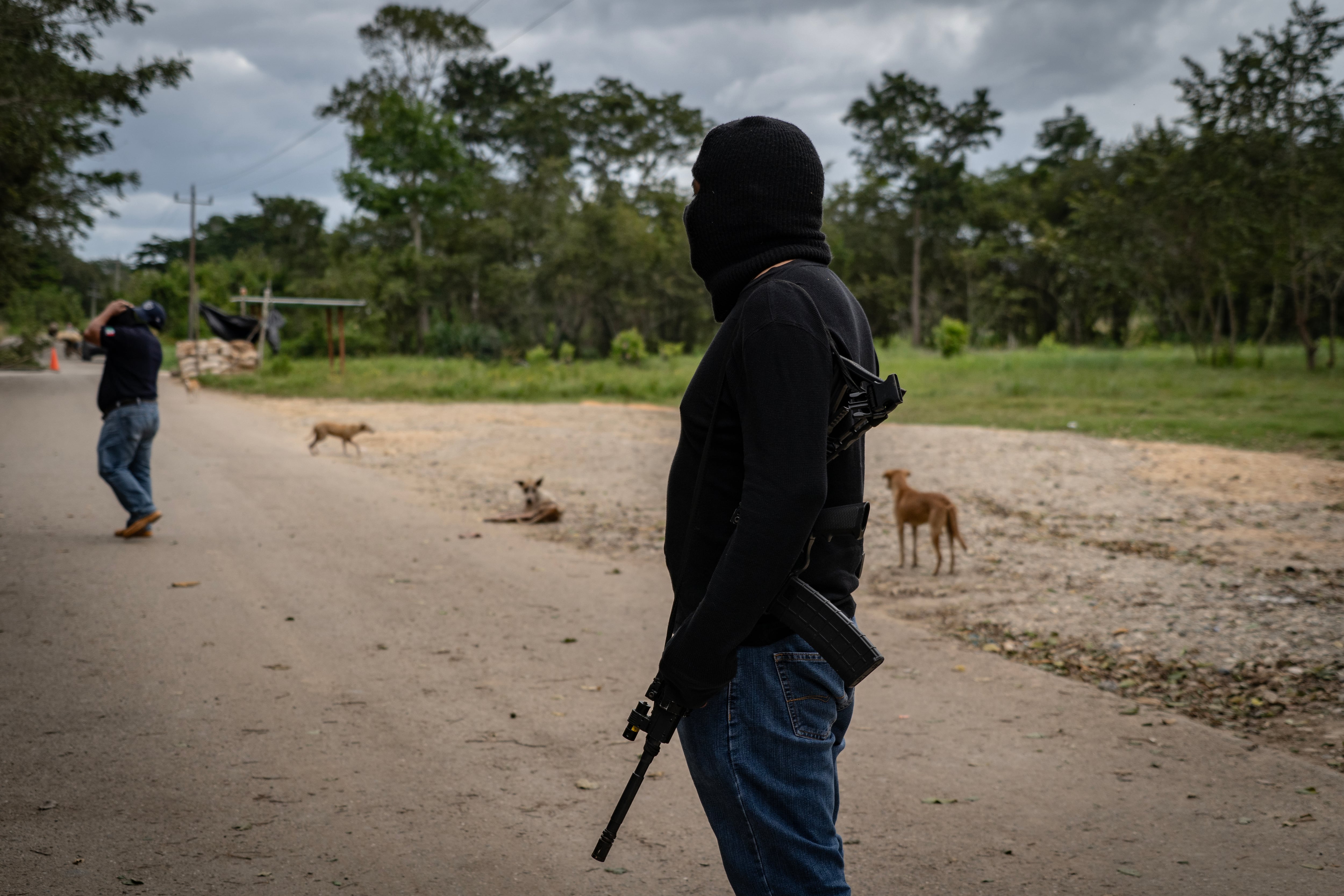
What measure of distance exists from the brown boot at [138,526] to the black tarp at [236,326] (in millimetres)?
29244

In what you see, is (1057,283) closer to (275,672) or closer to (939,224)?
(939,224)

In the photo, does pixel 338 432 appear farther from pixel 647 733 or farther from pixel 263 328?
pixel 263 328

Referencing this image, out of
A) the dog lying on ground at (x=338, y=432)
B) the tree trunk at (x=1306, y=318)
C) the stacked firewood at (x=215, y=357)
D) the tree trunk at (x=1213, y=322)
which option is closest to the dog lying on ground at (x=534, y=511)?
the dog lying on ground at (x=338, y=432)

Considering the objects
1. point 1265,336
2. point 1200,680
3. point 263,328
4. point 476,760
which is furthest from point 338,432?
point 1265,336

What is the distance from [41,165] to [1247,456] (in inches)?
1090

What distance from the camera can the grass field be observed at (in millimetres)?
16781

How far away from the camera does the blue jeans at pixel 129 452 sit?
27.1ft

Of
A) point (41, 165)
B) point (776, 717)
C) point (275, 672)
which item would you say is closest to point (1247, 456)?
point (275, 672)

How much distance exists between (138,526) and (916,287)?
47.4 m

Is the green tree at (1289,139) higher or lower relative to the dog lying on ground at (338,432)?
higher

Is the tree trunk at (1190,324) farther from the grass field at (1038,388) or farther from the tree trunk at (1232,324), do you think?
the tree trunk at (1232,324)

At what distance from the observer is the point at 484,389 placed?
1095 inches

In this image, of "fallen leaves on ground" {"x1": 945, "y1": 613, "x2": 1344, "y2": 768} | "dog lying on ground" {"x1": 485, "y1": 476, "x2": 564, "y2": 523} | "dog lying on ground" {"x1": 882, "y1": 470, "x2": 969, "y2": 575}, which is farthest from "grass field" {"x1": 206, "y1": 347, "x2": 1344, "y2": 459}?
"dog lying on ground" {"x1": 485, "y1": 476, "x2": 564, "y2": 523}

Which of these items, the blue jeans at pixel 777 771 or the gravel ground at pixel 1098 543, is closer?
the blue jeans at pixel 777 771
